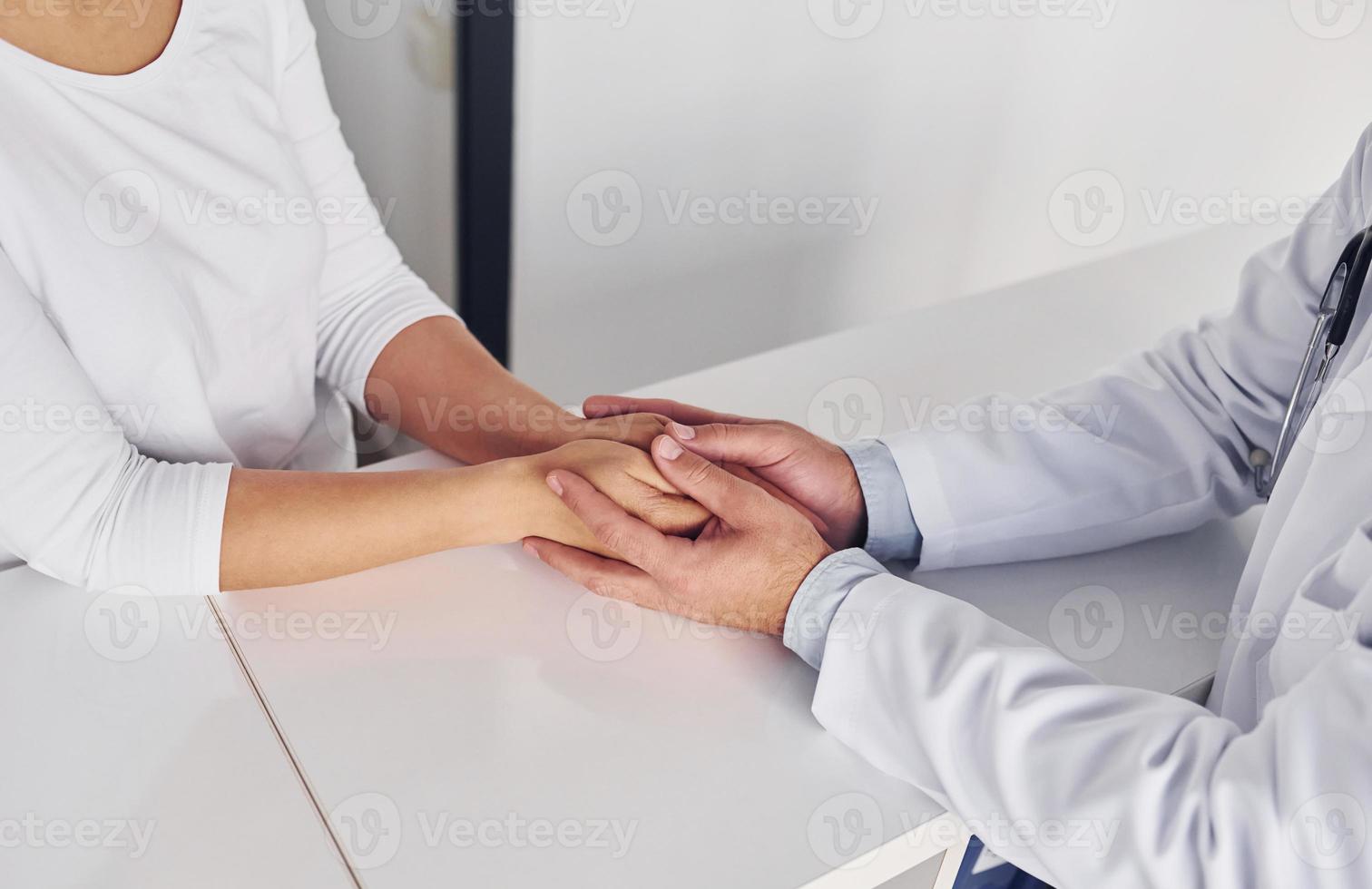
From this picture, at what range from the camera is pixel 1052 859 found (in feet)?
2.83

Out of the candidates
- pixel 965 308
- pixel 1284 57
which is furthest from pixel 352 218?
pixel 1284 57

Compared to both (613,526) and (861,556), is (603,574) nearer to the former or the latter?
(613,526)

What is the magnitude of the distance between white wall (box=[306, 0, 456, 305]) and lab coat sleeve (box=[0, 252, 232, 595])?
1.25 meters

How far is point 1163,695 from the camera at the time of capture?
36.3 inches

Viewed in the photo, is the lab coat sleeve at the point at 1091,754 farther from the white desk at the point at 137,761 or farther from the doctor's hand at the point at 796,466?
the white desk at the point at 137,761

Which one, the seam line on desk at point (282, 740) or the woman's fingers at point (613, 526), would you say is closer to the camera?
the seam line on desk at point (282, 740)

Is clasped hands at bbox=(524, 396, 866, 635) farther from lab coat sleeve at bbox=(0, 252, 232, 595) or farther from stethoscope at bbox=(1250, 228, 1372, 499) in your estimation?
stethoscope at bbox=(1250, 228, 1372, 499)

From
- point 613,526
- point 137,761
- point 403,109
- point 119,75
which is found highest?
point 119,75

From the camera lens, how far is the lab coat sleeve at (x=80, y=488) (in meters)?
0.98

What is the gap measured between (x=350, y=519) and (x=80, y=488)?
0.24 metres

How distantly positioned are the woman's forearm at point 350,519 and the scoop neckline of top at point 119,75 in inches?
16.3

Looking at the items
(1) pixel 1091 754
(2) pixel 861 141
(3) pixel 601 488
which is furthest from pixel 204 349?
(2) pixel 861 141

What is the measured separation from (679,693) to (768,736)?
88 millimetres

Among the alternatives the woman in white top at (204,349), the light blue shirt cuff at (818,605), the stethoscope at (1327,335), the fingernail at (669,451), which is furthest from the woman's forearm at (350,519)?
the stethoscope at (1327,335)
